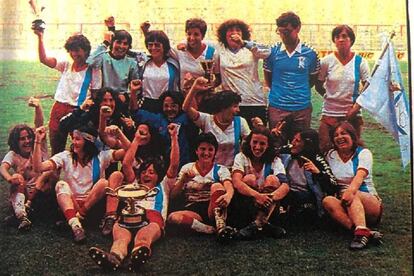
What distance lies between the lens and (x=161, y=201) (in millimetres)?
3674

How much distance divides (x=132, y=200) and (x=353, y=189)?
138 cm

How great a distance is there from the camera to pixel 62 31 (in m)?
3.84

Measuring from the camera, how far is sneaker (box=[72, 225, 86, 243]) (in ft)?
11.8

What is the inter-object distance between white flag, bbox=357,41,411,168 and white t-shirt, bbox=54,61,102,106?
5.58 ft

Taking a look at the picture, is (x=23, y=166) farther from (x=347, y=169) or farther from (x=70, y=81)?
(x=347, y=169)

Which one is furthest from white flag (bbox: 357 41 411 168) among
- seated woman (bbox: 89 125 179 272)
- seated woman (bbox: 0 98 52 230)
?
seated woman (bbox: 0 98 52 230)

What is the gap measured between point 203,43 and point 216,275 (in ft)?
4.79

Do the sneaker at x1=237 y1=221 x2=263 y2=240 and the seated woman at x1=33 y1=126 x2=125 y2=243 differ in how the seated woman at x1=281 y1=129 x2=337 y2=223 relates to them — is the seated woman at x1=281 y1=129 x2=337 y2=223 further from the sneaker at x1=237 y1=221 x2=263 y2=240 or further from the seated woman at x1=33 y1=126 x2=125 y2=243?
the seated woman at x1=33 y1=126 x2=125 y2=243

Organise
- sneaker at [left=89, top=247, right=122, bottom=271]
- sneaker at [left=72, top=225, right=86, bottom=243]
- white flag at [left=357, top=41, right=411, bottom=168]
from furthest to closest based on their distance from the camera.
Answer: white flag at [left=357, top=41, right=411, bottom=168]
sneaker at [left=72, top=225, right=86, bottom=243]
sneaker at [left=89, top=247, right=122, bottom=271]

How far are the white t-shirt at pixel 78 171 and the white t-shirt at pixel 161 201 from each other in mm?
326

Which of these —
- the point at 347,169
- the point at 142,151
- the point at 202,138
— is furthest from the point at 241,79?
the point at 347,169

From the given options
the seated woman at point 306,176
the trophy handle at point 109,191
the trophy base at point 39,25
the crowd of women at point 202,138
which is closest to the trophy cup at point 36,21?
the trophy base at point 39,25

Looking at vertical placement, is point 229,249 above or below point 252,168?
below

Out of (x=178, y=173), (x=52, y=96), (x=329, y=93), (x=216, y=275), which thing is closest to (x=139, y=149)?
(x=178, y=173)
